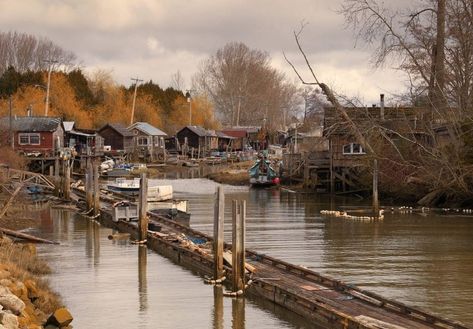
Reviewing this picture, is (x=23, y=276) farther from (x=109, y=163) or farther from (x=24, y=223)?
(x=109, y=163)

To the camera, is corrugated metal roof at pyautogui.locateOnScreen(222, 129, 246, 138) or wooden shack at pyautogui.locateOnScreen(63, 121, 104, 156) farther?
corrugated metal roof at pyautogui.locateOnScreen(222, 129, 246, 138)

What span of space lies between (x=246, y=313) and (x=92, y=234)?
683 inches

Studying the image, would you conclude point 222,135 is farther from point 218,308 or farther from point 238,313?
point 238,313

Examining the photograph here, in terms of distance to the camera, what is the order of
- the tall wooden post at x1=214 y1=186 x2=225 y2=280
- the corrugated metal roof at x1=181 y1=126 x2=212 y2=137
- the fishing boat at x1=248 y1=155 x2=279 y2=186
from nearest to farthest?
the tall wooden post at x1=214 y1=186 x2=225 y2=280, the fishing boat at x1=248 y1=155 x2=279 y2=186, the corrugated metal roof at x1=181 y1=126 x2=212 y2=137

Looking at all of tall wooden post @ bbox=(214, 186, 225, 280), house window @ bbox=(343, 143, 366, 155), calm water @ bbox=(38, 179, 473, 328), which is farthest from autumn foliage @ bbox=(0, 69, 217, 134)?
tall wooden post @ bbox=(214, 186, 225, 280)

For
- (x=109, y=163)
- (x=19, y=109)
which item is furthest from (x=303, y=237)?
(x=19, y=109)

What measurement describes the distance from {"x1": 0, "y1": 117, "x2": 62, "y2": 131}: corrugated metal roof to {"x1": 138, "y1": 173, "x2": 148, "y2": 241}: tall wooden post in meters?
46.6

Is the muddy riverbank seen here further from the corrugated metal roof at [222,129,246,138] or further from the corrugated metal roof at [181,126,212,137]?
the corrugated metal roof at [222,129,246,138]

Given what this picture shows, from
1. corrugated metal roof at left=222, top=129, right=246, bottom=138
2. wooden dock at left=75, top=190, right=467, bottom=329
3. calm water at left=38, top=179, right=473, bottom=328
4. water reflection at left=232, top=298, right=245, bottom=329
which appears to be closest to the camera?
wooden dock at left=75, top=190, right=467, bottom=329

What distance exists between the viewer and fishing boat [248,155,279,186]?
67125mm

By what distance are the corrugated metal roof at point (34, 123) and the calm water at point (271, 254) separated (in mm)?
33234

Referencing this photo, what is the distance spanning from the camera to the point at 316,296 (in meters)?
20.0

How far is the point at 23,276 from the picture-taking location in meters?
20.9

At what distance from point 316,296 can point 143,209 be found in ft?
43.0
